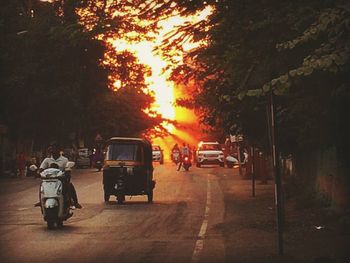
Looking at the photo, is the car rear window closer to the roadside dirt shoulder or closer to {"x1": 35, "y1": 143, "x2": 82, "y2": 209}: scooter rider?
the roadside dirt shoulder

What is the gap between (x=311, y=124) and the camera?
17859 mm

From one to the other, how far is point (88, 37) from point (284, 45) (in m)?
2.84

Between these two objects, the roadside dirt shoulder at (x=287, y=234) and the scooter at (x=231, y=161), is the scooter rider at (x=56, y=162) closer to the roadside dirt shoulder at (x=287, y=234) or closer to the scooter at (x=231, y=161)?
the roadside dirt shoulder at (x=287, y=234)

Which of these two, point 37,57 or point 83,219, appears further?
point 37,57

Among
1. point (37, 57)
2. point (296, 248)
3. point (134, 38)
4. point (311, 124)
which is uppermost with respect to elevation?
point (37, 57)

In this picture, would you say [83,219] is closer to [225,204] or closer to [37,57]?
[225,204]

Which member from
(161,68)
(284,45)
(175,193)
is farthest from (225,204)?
(284,45)

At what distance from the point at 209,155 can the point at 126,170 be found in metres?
35.9

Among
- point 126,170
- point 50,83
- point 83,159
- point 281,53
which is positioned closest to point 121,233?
point 281,53

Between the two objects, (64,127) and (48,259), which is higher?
(64,127)

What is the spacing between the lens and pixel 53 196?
16359mm

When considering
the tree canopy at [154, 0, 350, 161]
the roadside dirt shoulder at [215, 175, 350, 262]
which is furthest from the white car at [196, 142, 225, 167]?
the tree canopy at [154, 0, 350, 161]

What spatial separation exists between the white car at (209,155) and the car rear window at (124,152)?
34.8 meters

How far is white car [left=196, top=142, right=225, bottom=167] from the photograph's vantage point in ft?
197
